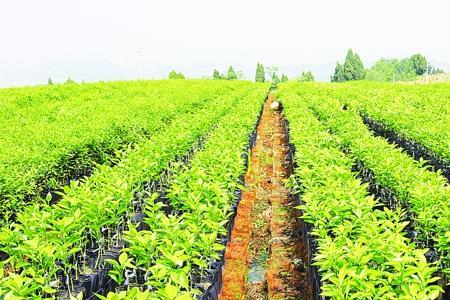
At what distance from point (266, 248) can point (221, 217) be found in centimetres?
190

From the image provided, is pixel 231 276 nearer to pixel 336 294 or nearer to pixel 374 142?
pixel 336 294

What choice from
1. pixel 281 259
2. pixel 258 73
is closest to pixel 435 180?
pixel 281 259

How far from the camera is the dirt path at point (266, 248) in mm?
4738

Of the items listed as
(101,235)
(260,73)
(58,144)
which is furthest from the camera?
(260,73)

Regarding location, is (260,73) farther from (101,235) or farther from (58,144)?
(101,235)

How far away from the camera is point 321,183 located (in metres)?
5.16

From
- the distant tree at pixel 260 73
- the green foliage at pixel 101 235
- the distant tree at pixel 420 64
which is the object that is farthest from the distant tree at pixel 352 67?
the green foliage at pixel 101 235

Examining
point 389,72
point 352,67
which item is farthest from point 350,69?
point 389,72

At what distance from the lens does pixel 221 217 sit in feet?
13.6

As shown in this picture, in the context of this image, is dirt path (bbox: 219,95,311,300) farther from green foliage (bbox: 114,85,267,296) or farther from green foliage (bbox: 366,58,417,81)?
green foliage (bbox: 366,58,417,81)

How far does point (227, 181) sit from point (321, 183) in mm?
1122

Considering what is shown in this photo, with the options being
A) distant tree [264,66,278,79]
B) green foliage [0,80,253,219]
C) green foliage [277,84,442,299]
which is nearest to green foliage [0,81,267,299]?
green foliage [277,84,442,299]

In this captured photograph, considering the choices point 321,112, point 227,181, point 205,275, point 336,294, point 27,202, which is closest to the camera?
point 336,294

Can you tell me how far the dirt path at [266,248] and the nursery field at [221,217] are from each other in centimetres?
2
